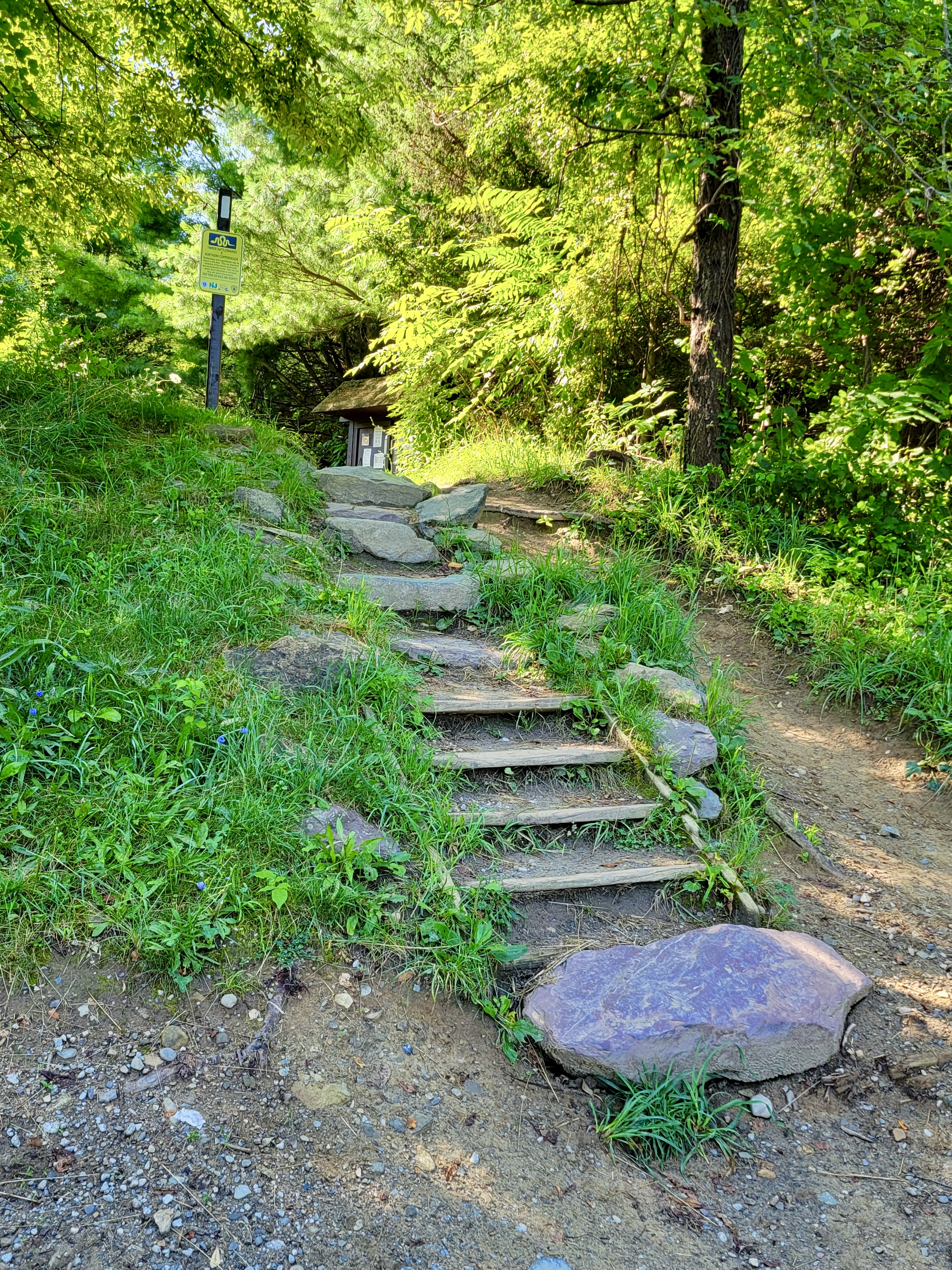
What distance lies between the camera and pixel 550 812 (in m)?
3.42

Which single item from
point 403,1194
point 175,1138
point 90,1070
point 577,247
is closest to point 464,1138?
point 403,1194

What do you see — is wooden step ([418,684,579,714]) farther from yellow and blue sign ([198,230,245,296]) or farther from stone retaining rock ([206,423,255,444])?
yellow and blue sign ([198,230,245,296])

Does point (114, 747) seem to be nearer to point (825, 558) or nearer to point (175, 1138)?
point (175, 1138)

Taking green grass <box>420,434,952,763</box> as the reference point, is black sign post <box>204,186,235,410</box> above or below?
above

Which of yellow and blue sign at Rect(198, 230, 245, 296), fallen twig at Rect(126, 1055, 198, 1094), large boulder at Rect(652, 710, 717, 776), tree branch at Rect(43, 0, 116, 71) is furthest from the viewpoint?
yellow and blue sign at Rect(198, 230, 245, 296)

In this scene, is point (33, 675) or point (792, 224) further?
point (792, 224)

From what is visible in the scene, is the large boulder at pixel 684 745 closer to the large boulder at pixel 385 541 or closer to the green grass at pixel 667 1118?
the green grass at pixel 667 1118

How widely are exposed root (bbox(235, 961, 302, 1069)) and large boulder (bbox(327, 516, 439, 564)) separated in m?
3.35

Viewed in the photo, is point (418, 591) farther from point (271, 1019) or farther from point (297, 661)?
Answer: point (271, 1019)

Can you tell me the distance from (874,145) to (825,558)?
2.83 metres

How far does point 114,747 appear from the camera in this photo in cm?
304

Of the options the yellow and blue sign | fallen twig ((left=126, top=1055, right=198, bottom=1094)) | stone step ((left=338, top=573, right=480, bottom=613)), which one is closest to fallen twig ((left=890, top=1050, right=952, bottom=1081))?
fallen twig ((left=126, top=1055, right=198, bottom=1094))

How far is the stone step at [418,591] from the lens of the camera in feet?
15.8

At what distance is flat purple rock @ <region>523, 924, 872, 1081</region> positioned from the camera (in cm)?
253
